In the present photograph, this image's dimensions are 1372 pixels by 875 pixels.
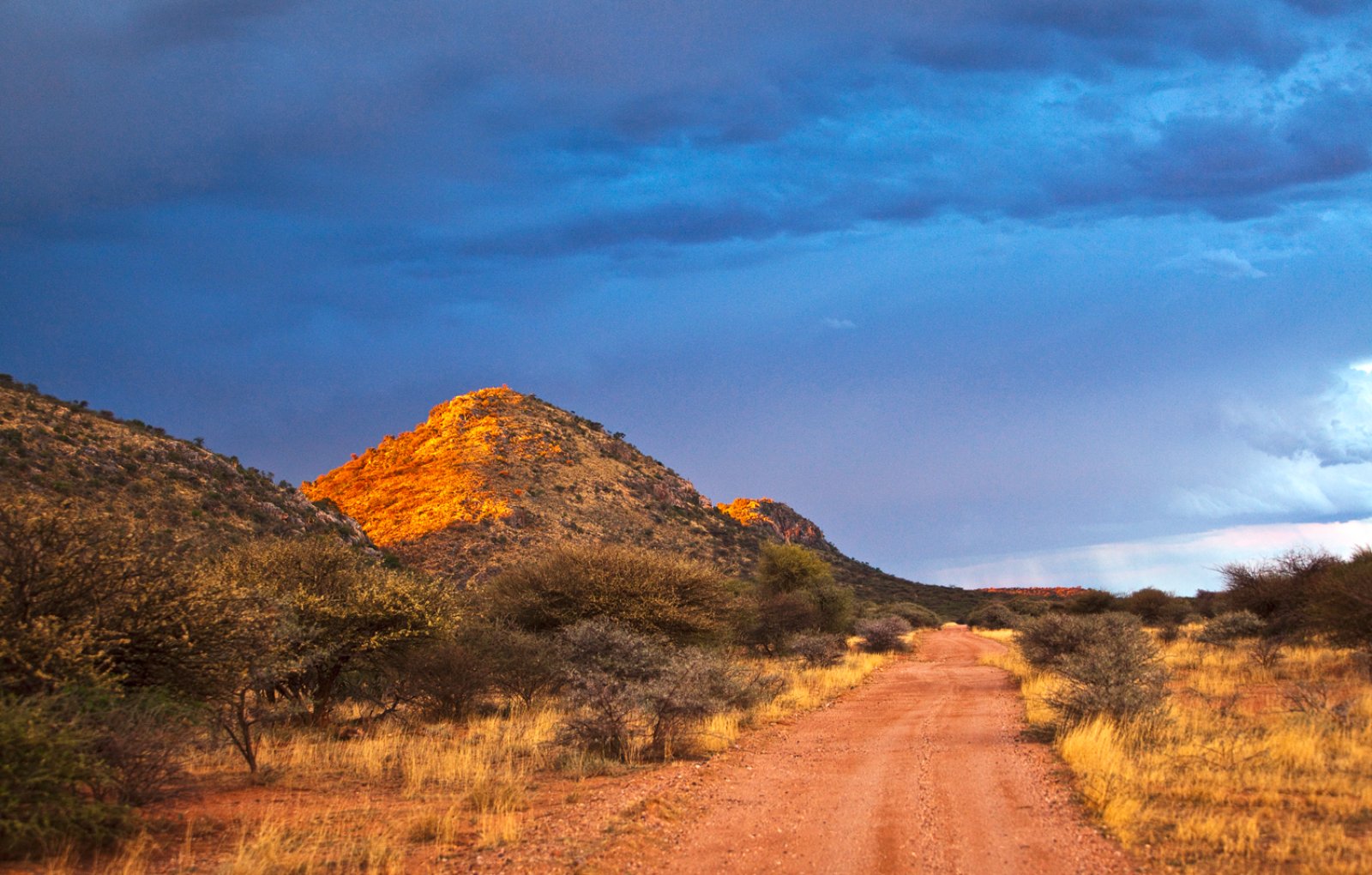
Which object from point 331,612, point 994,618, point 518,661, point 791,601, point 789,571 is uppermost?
point 789,571

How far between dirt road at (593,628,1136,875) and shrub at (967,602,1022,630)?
57195 mm

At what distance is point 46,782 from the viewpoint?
8141mm

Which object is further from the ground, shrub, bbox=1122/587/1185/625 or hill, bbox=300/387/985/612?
hill, bbox=300/387/985/612

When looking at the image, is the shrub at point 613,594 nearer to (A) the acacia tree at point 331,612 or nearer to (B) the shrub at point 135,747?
(A) the acacia tree at point 331,612

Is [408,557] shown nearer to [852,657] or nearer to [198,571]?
[852,657]

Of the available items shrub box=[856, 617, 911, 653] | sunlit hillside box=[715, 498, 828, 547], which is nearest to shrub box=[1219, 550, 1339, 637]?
shrub box=[856, 617, 911, 653]

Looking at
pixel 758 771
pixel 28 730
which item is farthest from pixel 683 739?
pixel 28 730

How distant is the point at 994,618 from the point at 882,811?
226ft

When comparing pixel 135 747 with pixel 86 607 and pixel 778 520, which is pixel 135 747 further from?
pixel 778 520

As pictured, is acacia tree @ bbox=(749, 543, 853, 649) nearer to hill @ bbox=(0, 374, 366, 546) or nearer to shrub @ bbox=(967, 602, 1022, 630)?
hill @ bbox=(0, 374, 366, 546)

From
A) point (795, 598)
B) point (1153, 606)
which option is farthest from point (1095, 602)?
point (795, 598)

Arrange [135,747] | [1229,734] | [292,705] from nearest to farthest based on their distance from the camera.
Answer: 1. [135,747]
2. [1229,734]
3. [292,705]

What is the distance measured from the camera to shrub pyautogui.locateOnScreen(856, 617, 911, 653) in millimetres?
43344

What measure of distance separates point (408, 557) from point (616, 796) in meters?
52.7
